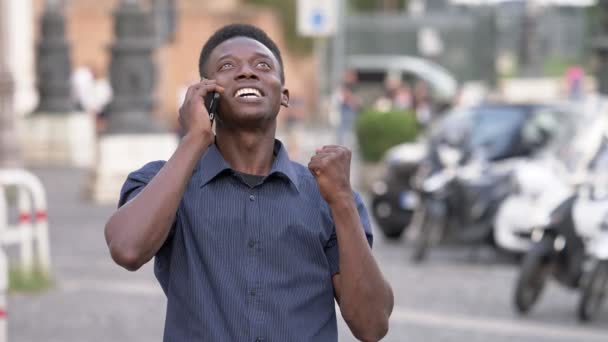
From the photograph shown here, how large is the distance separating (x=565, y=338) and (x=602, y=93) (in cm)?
772

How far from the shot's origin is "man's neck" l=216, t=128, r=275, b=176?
3.97 meters

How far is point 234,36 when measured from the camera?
13.4ft

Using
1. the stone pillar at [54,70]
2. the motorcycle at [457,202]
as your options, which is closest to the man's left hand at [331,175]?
the motorcycle at [457,202]

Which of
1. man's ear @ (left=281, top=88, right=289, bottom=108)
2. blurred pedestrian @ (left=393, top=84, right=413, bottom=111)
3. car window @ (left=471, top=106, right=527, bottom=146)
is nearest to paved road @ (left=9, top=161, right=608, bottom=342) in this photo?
car window @ (left=471, top=106, right=527, bottom=146)

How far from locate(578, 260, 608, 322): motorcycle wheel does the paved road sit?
3.8 inches

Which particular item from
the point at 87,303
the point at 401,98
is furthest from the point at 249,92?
the point at 401,98

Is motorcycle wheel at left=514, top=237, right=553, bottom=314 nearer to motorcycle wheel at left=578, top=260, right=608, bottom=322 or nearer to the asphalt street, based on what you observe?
the asphalt street

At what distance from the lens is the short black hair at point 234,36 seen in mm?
4059

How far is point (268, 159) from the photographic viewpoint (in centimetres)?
401

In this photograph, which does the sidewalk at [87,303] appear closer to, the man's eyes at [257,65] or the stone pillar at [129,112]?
the stone pillar at [129,112]

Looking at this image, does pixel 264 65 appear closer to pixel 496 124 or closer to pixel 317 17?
pixel 496 124

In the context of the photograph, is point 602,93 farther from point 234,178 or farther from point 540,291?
point 234,178

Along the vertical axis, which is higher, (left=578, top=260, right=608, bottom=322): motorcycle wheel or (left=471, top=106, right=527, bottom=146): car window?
(left=471, top=106, right=527, bottom=146): car window

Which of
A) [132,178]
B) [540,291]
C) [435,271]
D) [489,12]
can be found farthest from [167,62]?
[132,178]
